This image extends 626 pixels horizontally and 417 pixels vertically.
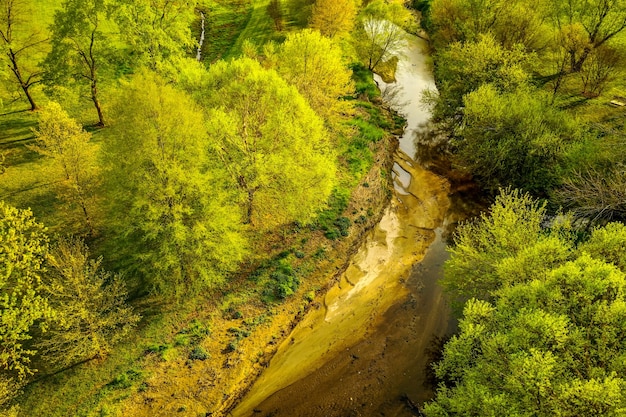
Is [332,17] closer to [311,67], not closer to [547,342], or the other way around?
[311,67]

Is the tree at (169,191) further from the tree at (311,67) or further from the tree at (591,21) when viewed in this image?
the tree at (591,21)

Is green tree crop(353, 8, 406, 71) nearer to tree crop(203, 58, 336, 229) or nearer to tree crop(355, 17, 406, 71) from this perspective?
tree crop(355, 17, 406, 71)

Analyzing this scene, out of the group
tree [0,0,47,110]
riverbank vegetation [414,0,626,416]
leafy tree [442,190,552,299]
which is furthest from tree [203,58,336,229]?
tree [0,0,47,110]

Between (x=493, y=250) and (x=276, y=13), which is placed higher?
(x=276, y=13)

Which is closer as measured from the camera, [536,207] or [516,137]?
[536,207]

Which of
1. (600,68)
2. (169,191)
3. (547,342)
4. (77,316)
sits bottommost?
(77,316)

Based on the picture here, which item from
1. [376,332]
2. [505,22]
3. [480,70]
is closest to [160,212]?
[376,332]

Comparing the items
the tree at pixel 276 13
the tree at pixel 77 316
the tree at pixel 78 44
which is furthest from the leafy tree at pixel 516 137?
the tree at pixel 276 13
